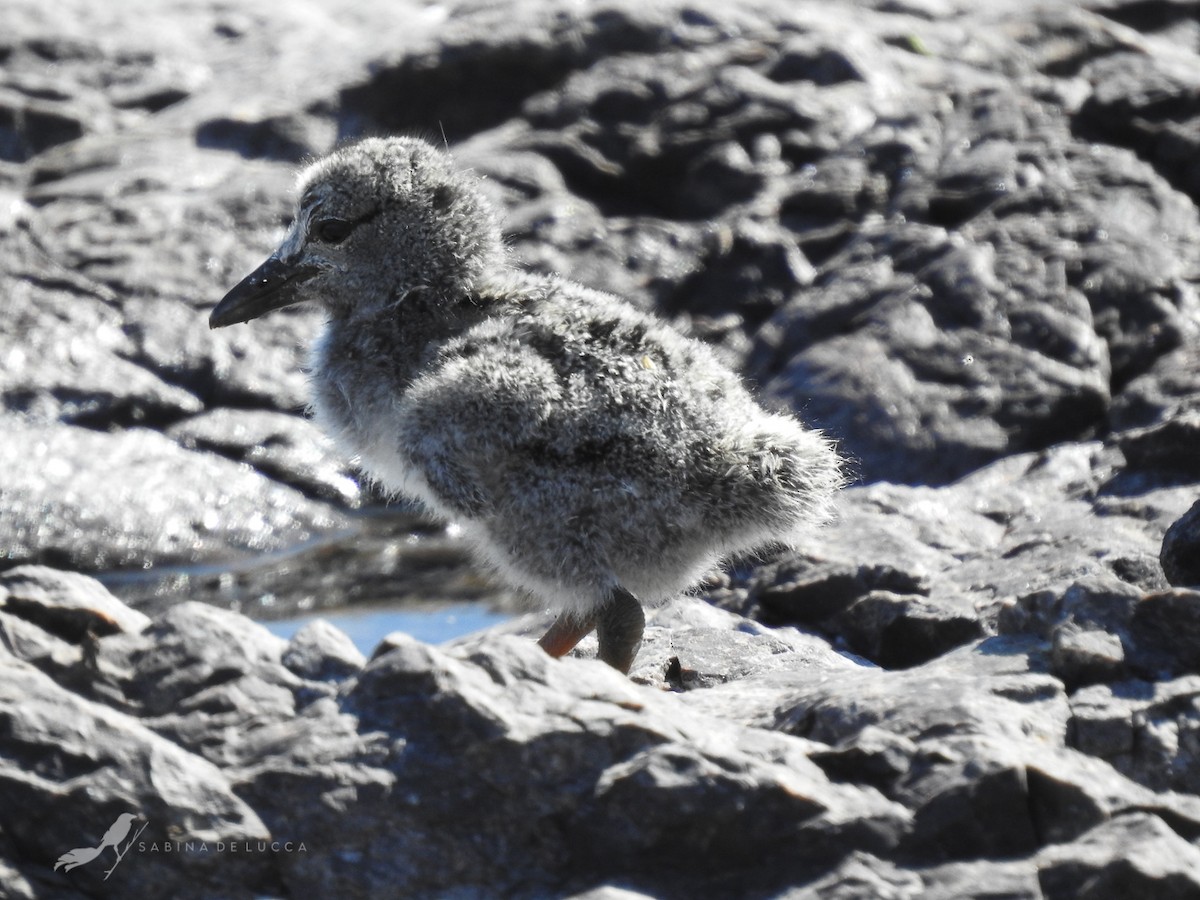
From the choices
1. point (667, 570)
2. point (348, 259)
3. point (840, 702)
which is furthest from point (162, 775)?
point (348, 259)

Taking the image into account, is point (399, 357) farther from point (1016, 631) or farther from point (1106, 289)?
point (1106, 289)

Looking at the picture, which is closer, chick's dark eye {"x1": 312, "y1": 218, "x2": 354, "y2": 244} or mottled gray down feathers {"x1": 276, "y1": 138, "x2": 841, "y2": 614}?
mottled gray down feathers {"x1": 276, "y1": 138, "x2": 841, "y2": 614}

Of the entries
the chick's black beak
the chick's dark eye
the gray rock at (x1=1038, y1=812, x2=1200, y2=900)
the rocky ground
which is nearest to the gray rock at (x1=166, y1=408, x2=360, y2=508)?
the rocky ground

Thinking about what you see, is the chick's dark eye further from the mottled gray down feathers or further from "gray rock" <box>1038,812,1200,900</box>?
"gray rock" <box>1038,812,1200,900</box>

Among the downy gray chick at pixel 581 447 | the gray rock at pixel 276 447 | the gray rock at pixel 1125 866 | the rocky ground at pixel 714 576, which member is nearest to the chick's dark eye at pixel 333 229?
the downy gray chick at pixel 581 447

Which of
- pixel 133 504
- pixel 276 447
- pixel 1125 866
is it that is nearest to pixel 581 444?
pixel 1125 866
